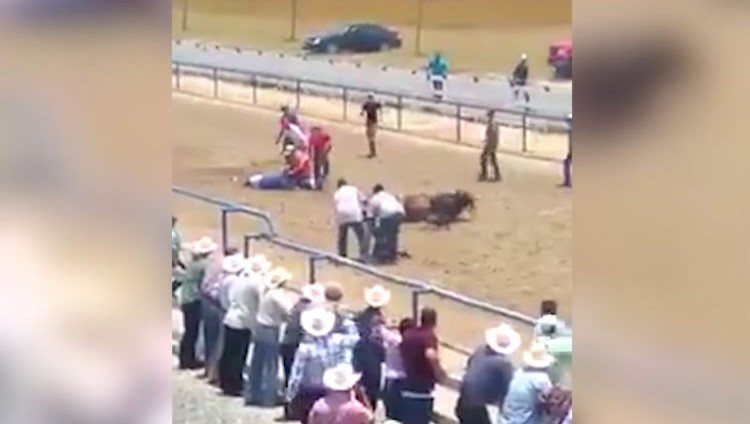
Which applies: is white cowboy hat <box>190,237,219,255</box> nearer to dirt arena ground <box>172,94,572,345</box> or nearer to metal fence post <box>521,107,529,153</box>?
dirt arena ground <box>172,94,572,345</box>

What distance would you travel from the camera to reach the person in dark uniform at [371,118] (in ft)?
4.76

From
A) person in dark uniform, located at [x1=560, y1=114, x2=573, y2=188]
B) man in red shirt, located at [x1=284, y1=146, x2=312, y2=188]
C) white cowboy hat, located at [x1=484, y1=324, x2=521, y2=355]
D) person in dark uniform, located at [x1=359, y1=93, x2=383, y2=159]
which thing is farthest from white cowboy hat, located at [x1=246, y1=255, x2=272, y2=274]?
person in dark uniform, located at [x1=560, y1=114, x2=573, y2=188]

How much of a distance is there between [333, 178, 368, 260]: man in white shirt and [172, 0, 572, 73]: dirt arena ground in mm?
173

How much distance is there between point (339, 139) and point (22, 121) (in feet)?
1.41

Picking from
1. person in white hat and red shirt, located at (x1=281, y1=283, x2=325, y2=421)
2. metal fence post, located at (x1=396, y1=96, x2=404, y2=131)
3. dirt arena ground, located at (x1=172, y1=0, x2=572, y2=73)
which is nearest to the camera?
dirt arena ground, located at (x1=172, y1=0, x2=572, y2=73)

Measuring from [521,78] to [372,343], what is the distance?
15.6 inches

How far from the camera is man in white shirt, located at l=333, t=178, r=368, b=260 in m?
1.46

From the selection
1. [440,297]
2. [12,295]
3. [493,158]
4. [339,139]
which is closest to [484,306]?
[440,297]

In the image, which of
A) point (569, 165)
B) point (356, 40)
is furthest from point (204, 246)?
point (569, 165)

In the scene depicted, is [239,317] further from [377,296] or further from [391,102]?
[391,102]

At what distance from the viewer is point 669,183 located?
3.10 feet

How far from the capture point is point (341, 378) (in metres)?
1.49

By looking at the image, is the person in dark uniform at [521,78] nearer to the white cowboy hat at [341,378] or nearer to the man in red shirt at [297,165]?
the man in red shirt at [297,165]

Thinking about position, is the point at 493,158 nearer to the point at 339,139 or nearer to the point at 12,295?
the point at 339,139
